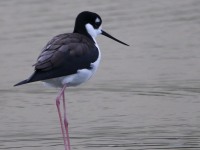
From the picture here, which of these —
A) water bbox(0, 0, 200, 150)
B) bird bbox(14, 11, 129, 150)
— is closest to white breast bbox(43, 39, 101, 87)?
bird bbox(14, 11, 129, 150)

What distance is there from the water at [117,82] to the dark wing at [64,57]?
25.2 inches

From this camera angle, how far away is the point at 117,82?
10.3 m

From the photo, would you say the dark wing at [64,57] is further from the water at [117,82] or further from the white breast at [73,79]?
the water at [117,82]

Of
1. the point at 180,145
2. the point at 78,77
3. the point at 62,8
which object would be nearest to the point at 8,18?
the point at 62,8

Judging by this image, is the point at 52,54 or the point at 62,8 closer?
the point at 52,54

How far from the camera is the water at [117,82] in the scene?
821 centimetres

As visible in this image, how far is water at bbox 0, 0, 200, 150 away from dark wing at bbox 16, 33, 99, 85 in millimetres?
Result: 640

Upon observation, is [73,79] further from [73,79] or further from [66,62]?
[66,62]

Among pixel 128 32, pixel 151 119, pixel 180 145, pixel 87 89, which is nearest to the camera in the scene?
pixel 180 145

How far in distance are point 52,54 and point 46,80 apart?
261 millimetres

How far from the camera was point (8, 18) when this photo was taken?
43.0 feet

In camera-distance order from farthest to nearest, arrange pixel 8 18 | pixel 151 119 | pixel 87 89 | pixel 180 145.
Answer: pixel 8 18
pixel 87 89
pixel 151 119
pixel 180 145

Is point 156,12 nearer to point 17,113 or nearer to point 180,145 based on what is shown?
point 17,113

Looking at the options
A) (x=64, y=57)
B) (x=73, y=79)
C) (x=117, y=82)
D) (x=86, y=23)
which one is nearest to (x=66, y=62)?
(x=64, y=57)
